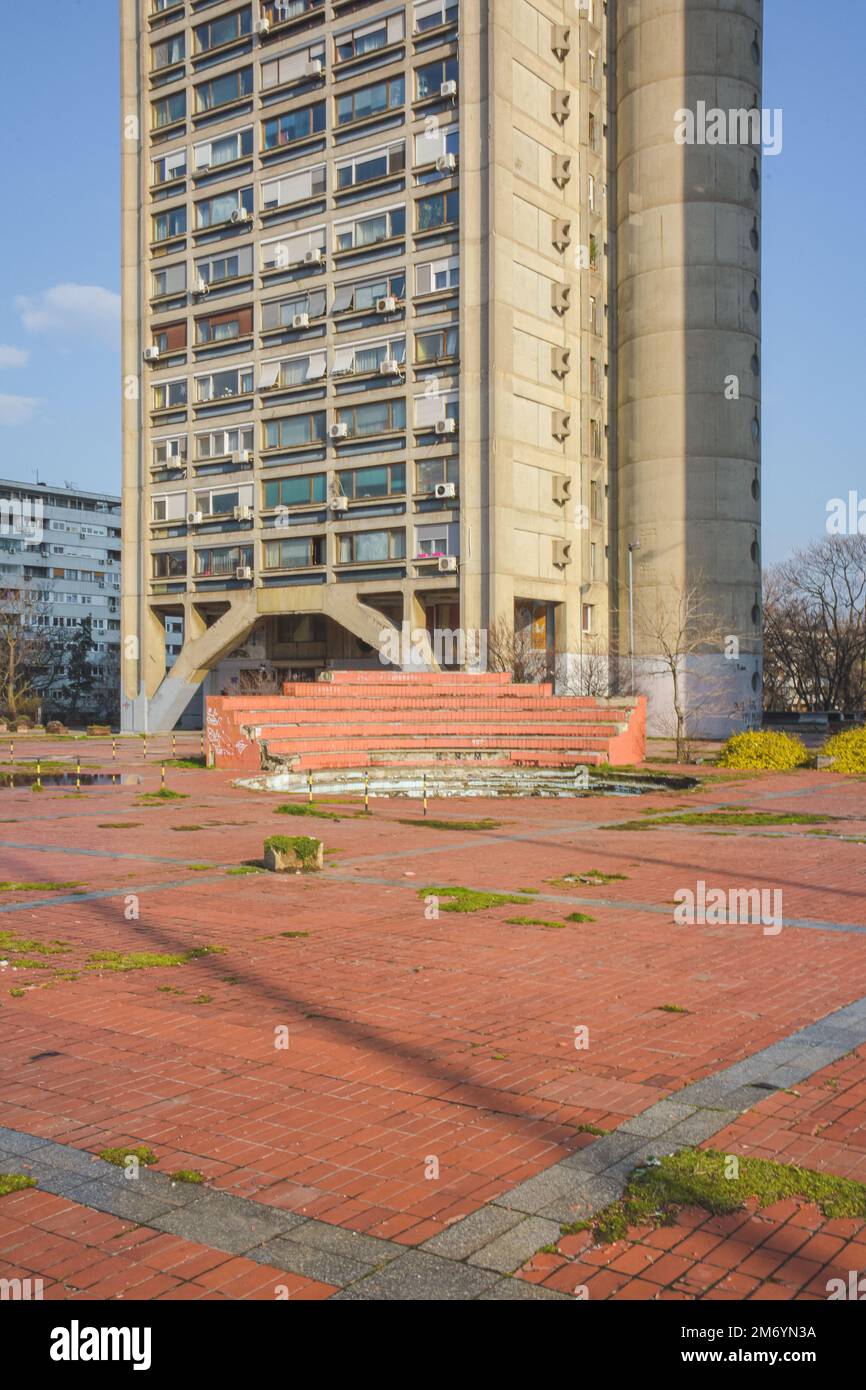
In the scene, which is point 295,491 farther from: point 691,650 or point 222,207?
point 691,650

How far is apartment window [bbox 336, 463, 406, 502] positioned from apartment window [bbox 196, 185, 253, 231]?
14.8 metres

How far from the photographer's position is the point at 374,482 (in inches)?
2137

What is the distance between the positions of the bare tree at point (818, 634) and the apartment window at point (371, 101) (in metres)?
34.2

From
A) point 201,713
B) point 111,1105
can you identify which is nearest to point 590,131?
point 201,713

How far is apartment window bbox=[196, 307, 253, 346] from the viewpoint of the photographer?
58.4 m

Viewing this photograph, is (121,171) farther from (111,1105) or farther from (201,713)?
(111,1105)

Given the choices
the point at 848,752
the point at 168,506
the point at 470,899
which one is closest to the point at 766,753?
the point at 848,752

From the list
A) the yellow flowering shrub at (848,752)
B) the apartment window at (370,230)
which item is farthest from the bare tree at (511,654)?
the apartment window at (370,230)

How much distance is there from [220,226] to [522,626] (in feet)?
84.1

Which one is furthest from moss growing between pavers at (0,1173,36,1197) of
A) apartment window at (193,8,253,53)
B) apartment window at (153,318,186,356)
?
apartment window at (193,8,253,53)

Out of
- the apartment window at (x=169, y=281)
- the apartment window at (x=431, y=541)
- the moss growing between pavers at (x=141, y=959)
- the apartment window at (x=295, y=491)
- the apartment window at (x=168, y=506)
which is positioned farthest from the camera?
the apartment window at (x=168, y=506)

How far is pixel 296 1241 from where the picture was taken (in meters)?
4.65

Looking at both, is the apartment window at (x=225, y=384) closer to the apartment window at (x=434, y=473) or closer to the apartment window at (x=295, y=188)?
the apartment window at (x=295, y=188)

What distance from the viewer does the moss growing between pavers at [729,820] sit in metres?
19.6
